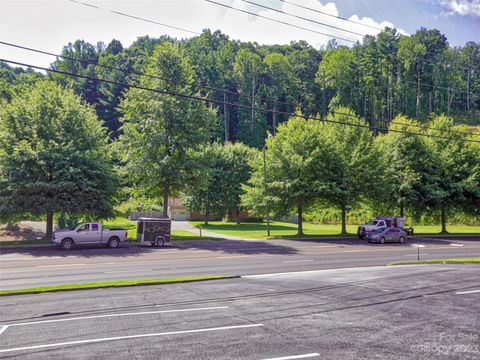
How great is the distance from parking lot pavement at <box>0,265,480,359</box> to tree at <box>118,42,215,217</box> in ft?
75.9

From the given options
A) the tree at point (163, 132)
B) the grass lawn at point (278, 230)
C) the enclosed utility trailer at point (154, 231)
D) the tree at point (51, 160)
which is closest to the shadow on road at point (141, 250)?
the enclosed utility trailer at point (154, 231)

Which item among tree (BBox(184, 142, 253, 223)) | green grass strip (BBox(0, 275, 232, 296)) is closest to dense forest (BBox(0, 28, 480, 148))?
tree (BBox(184, 142, 253, 223))

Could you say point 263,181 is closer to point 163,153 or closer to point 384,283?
point 163,153

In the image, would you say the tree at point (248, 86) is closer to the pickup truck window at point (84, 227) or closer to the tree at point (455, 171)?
the tree at point (455, 171)

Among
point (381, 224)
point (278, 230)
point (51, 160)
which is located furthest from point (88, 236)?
point (278, 230)

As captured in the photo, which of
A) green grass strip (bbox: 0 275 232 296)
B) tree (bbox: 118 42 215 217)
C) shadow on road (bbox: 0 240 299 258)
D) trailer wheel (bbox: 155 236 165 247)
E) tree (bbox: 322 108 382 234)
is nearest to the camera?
green grass strip (bbox: 0 275 232 296)

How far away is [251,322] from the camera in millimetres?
9617

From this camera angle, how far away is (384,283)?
15.1m

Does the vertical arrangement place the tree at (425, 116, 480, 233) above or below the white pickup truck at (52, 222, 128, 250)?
above

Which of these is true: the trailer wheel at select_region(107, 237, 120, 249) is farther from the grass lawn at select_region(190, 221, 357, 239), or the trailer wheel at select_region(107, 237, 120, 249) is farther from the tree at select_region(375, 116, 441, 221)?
the tree at select_region(375, 116, 441, 221)

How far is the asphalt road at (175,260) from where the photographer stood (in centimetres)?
1903

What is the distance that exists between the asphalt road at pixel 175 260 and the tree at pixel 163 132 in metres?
7.48

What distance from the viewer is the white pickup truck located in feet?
94.1

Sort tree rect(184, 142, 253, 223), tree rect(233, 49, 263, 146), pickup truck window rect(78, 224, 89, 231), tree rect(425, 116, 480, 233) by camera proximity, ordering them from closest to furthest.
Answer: pickup truck window rect(78, 224, 89, 231) → tree rect(425, 116, 480, 233) → tree rect(184, 142, 253, 223) → tree rect(233, 49, 263, 146)
